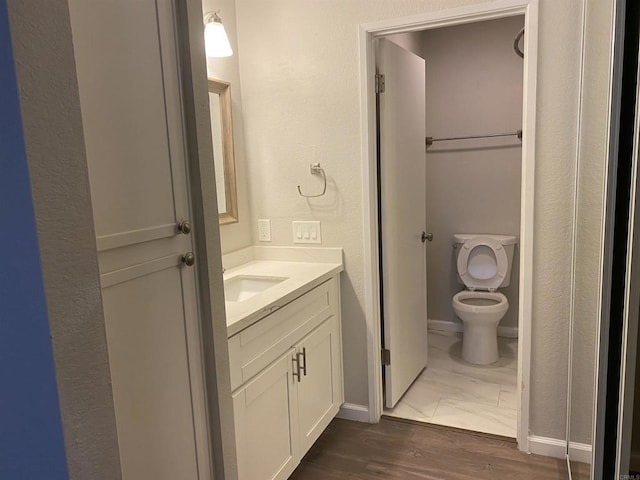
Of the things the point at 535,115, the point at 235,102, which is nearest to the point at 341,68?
the point at 235,102

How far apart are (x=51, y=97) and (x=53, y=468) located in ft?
2.06

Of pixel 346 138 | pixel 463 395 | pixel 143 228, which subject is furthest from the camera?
pixel 463 395

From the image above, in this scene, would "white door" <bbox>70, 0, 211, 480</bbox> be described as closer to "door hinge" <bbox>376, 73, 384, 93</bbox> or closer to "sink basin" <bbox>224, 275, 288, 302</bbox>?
"sink basin" <bbox>224, 275, 288, 302</bbox>

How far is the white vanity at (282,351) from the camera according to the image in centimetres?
168

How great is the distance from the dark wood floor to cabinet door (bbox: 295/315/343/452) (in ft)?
0.46

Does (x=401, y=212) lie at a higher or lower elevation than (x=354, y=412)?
higher

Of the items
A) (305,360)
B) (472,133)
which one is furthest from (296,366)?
(472,133)

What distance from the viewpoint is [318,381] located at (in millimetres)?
2250

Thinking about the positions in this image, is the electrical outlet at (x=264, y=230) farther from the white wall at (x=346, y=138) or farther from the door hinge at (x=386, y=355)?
the door hinge at (x=386, y=355)

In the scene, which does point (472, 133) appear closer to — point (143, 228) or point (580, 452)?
point (580, 452)

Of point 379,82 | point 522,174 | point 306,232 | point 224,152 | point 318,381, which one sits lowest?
point 318,381

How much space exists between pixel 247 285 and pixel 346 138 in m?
0.89

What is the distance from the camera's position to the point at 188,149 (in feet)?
4.08

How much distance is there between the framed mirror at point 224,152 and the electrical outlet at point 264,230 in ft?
0.63
